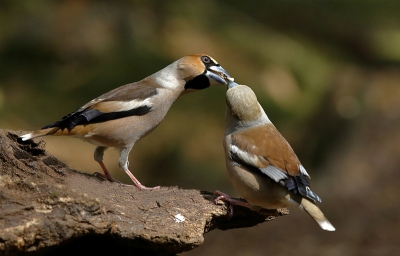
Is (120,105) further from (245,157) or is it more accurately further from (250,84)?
(250,84)

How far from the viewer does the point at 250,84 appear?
1236 cm

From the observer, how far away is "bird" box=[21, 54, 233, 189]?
526cm

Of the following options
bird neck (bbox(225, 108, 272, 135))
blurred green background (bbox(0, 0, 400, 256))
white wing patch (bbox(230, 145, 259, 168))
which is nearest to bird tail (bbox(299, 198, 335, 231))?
white wing patch (bbox(230, 145, 259, 168))

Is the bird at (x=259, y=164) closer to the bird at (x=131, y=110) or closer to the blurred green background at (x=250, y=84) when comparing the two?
the bird at (x=131, y=110)

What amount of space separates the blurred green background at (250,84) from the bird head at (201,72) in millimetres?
3708

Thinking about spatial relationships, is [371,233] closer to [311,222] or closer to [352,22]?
[311,222]

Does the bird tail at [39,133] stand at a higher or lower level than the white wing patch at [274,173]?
lower

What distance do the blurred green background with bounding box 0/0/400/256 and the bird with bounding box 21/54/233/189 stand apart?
3.78 meters

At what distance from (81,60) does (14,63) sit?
145cm

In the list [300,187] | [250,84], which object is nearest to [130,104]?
[300,187]

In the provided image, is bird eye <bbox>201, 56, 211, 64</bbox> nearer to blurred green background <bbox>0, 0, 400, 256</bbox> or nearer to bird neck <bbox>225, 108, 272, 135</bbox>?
bird neck <bbox>225, 108, 272, 135</bbox>

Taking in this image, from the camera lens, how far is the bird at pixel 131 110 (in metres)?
5.26

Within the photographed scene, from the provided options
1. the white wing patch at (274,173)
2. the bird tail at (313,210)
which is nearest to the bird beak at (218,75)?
the white wing patch at (274,173)

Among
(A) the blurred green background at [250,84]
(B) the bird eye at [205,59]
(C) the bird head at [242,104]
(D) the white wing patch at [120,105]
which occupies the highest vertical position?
(B) the bird eye at [205,59]
